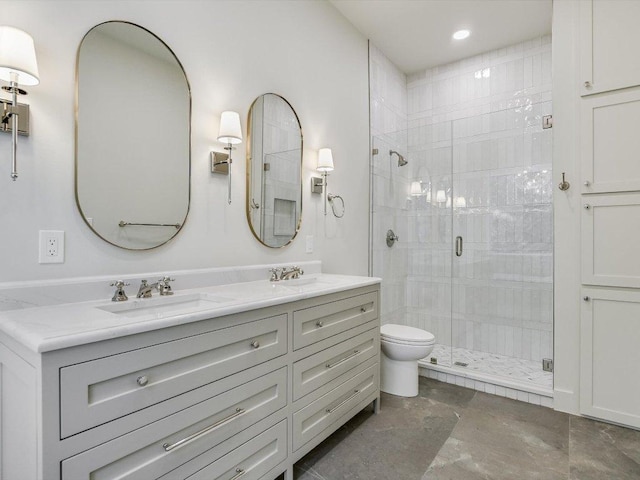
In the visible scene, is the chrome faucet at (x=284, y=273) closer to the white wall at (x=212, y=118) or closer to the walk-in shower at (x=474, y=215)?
the white wall at (x=212, y=118)

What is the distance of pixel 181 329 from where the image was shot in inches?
47.3

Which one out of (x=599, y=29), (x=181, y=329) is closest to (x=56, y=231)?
(x=181, y=329)

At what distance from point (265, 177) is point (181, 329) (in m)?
1.29

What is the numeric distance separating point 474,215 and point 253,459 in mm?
2804

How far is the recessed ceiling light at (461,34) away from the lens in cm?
323

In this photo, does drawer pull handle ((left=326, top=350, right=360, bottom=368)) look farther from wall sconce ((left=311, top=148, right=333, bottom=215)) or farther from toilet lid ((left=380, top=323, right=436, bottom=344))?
wall sconce ((left=311, top=148, right=333, bottom=215))

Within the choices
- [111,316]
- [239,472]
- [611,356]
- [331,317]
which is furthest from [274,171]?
[611,356]

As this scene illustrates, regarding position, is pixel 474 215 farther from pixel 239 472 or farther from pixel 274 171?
pixel 239 472

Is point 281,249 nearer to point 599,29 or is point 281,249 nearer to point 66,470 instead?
point 66,470

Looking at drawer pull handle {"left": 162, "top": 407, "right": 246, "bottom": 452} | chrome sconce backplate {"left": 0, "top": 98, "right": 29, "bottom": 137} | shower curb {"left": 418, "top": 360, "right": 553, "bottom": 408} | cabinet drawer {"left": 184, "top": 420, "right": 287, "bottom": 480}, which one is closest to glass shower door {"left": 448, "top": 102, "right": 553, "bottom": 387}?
shower curb {"left": 418, "top": 360, "right": 553, "bottom": 408}

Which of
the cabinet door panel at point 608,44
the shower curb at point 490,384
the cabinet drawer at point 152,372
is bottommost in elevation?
the shower curb at point 490,384

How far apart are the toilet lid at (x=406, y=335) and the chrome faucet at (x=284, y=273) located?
2.85 ft

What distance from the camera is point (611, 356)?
2301 millimetres

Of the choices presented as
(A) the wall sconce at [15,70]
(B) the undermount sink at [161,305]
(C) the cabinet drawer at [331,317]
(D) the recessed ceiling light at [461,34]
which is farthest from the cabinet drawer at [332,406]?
(D) the recessed ceiling light at [461,34]
